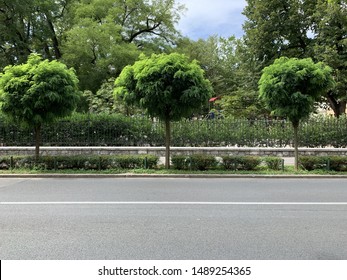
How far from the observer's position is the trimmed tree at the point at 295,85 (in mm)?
11539

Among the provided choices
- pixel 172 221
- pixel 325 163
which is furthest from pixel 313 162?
pixel 172 221

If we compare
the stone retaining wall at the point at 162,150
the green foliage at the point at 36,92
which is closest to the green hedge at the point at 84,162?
the green foliage at the point at 36,92

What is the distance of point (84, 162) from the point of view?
12477mm

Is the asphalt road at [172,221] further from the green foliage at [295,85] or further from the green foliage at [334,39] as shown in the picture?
the green foliage at [334,39]

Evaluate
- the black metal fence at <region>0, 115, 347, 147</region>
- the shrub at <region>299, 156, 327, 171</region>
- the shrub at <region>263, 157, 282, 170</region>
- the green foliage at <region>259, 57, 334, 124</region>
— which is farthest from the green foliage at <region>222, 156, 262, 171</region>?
the black metal fence at <region>0, 115, 347, 147</region>

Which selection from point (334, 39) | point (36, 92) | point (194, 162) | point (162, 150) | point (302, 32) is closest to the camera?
point (36, 92)

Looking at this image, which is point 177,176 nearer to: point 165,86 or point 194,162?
point 194,162

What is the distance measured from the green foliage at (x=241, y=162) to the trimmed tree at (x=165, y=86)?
2.37 metres

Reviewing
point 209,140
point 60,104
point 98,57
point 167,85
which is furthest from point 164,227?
point 98,57

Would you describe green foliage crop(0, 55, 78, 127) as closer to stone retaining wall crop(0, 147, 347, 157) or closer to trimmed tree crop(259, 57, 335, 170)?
stone retaining wall crop(0, 147, 347, 157)

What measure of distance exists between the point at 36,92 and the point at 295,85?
9425 mm

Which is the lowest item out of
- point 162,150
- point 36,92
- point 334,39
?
point 162,150

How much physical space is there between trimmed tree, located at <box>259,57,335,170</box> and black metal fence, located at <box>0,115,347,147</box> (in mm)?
4609

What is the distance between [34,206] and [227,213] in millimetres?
4221
